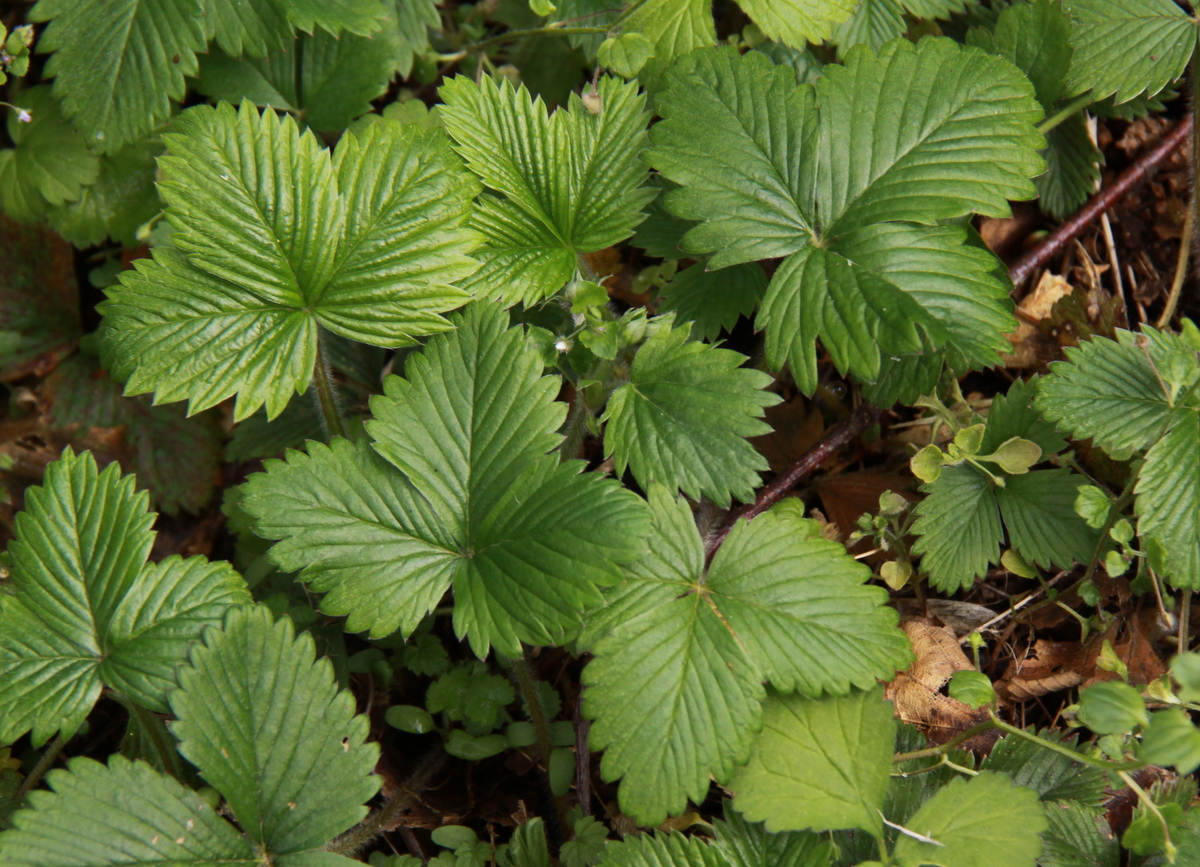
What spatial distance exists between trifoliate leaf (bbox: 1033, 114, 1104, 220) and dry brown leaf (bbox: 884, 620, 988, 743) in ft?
4.19

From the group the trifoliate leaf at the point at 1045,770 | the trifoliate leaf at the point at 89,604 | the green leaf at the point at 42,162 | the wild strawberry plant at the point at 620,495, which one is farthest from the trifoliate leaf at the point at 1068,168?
the green leaf at the point at 42,162

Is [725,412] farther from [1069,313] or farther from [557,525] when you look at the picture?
[1069,313]

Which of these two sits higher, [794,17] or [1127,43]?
[794,17]

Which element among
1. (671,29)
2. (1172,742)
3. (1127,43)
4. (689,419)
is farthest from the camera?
(671,29)

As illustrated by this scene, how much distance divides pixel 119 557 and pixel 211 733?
434 mm

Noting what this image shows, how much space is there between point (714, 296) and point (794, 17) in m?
0.76

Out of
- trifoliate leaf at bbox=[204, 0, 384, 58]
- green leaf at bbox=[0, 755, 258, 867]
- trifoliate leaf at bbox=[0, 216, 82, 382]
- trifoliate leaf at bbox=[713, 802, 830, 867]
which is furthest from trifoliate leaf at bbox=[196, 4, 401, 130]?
trifoliate leaf at bbox=[713, 802, 830, 867]

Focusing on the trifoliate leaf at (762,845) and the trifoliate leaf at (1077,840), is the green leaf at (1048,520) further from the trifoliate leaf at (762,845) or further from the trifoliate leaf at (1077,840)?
the trifoliate leaf at (762,845)

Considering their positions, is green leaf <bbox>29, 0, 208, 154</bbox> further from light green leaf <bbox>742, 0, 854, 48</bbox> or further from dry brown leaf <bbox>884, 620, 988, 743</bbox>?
dry brown leaf <bbox>884, 620, 988, 743</bbox>

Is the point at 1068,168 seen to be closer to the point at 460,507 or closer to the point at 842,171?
the point at 842,171

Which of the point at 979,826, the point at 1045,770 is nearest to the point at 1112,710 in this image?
the point at 979,826

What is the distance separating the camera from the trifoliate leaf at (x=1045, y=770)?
1.78 metres

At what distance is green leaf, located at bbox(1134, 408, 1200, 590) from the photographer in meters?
1.79

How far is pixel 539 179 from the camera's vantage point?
77.6 inches
